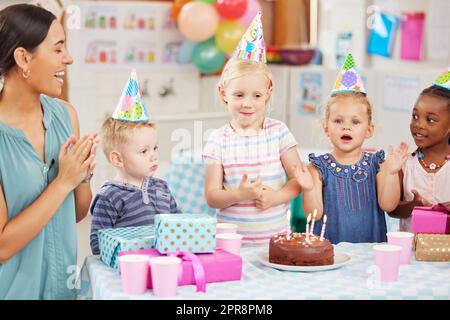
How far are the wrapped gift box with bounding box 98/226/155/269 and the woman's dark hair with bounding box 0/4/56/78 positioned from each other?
1.69ft

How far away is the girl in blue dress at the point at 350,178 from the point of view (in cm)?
237

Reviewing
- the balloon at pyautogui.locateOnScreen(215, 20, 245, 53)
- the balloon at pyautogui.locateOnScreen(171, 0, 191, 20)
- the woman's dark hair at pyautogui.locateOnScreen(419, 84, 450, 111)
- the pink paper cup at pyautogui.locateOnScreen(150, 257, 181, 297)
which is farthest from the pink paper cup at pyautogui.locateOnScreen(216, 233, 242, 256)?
the balloon at pyautogui.locateOnScreen(171, 0, 191, 20)

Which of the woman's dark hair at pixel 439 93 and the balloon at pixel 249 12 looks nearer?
the woman's dark hair at pixel 439 93

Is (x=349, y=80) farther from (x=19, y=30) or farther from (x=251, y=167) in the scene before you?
(x=19, y=30)

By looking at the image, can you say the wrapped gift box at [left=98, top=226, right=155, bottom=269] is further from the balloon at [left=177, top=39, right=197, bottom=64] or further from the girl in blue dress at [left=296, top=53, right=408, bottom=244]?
the balloon at [left=177, top=39, right=197, bottom=64]

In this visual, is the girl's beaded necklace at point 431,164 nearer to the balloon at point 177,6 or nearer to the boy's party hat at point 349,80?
the boy's party hat at point 349,80

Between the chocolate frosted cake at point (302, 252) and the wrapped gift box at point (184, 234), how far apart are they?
18 cm

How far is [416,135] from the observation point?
7.99ft

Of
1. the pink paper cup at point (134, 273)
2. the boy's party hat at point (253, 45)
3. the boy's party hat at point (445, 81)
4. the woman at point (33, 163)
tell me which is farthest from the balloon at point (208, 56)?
the pink paper cup at point (134, 273)

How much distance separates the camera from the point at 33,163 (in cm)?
202

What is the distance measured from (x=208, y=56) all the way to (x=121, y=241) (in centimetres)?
405

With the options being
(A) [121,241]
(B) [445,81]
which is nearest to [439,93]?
(B) [445,81]

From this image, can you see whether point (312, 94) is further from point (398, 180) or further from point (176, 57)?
point (398, 180)
